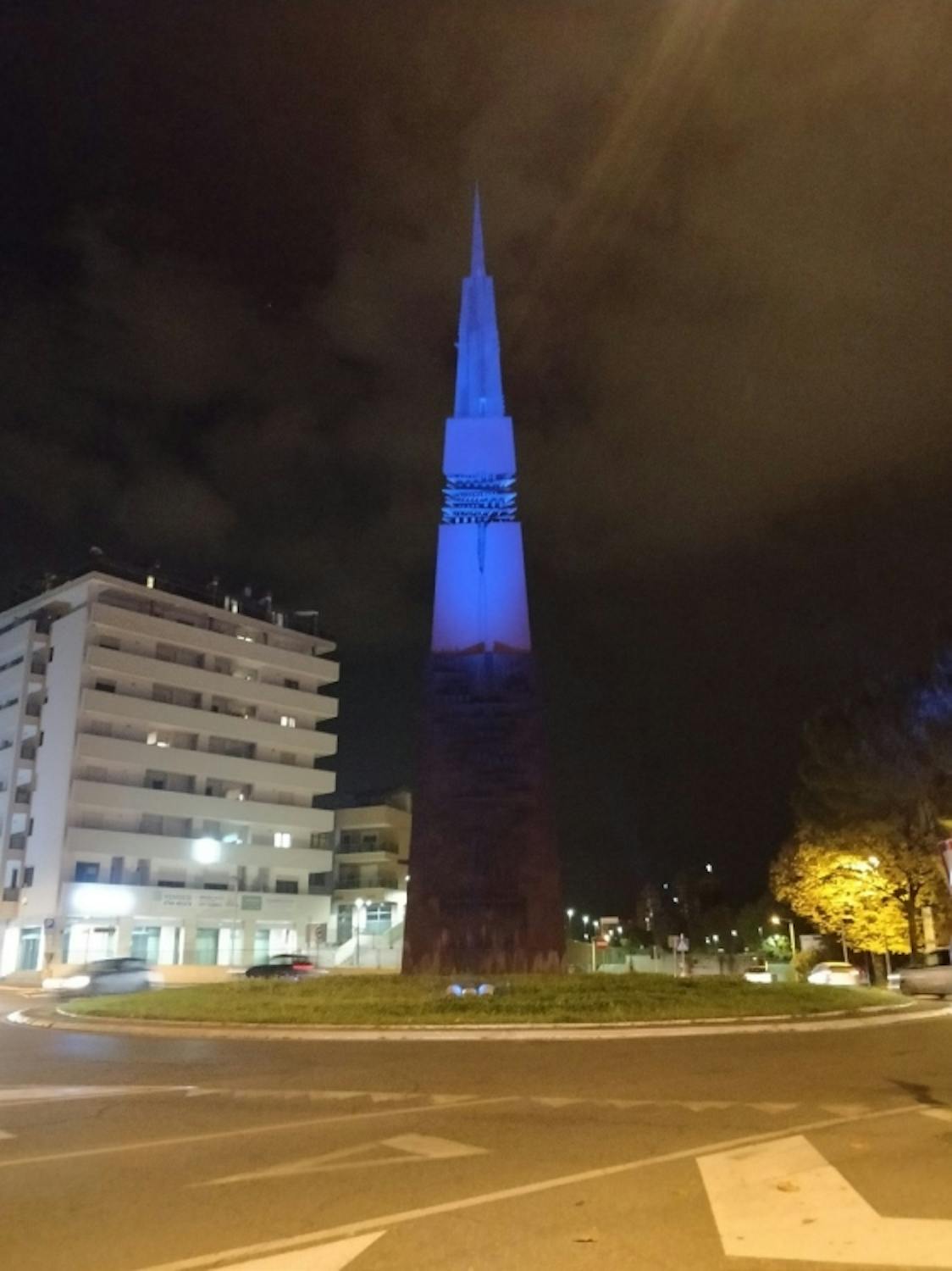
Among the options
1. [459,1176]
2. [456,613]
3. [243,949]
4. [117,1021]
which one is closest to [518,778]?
[456,613]

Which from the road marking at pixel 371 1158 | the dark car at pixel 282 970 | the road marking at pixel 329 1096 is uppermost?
the dark car at pixel 282 970

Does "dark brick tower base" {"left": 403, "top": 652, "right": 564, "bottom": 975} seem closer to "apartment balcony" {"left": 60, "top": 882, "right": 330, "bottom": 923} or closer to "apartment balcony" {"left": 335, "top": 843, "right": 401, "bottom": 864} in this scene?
"apartment balcony" {"left": 60, "top": 882, "right": 330, "bottom": 923}

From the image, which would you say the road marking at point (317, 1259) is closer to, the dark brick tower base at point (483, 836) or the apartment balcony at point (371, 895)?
the dark brick tower base at point (483, 836)

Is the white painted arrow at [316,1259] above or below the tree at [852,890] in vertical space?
below

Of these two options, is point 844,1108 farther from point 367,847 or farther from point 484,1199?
point 367,847

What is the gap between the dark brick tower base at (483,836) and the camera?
2575 cm

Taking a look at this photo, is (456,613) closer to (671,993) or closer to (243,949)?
(671,993)

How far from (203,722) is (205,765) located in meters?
2.57

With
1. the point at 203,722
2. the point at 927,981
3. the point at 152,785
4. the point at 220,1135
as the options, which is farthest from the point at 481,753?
the point at 203,722

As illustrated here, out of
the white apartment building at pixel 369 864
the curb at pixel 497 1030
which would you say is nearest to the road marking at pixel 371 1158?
the curb at pixel 497 1030

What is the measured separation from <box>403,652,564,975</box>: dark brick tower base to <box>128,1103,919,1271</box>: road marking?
16621 mm

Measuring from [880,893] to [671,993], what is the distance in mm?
21003

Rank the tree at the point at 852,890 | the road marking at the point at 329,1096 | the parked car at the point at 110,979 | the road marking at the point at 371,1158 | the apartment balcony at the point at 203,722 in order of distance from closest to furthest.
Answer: the road marking at the point at 371,1158 → the road marking at the point at 329,1096 → the parked car at the point at 110,979 → the tree at the point at 852,890 → the apartment balcony at the point at 203,722

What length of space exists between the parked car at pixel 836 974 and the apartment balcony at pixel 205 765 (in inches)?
1450
